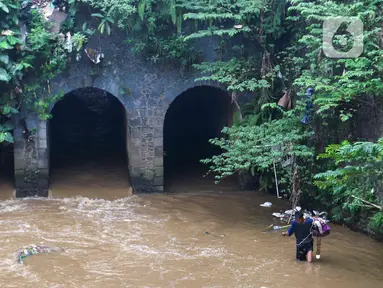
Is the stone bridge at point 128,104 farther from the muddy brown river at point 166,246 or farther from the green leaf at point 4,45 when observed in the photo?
the green leaf at point 4,45

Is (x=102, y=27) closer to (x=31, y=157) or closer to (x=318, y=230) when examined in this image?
(x=31, y=157)

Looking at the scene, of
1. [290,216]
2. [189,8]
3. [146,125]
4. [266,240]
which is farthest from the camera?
[146,125]

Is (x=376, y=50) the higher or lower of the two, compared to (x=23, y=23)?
lower

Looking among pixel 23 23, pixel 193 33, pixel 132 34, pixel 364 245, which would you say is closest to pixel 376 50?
pixel 364 245

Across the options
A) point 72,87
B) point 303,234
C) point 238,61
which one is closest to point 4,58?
point 72,87

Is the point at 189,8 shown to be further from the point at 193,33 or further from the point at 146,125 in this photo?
the point at 146,125

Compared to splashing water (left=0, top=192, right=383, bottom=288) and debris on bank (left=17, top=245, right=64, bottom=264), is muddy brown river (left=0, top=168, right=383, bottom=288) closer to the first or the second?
splashing water (left=0, top=192, right=383, bottom=288)

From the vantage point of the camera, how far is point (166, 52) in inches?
510

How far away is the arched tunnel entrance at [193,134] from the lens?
14391 millimetres

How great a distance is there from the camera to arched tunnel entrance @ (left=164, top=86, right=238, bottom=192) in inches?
567

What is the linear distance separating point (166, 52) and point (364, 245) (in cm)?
669

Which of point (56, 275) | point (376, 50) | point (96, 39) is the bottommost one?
point (56, 275)

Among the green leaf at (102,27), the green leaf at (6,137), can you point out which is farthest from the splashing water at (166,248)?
the green leaf at (102,27)

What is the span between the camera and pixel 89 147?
1669 cm
